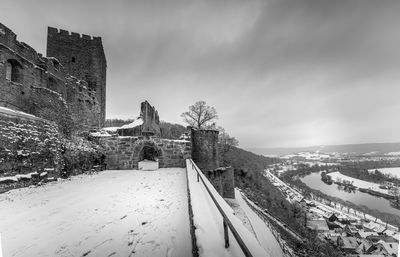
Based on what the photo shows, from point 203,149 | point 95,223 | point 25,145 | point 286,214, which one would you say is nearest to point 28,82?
point 25,145

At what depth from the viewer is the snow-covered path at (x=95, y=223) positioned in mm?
2104

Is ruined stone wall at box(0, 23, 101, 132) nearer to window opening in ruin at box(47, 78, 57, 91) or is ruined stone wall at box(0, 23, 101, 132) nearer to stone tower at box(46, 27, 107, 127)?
window opening in ruin at box(47, 78, 57, 91)

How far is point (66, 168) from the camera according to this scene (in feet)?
21.8

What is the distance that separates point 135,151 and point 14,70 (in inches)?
316

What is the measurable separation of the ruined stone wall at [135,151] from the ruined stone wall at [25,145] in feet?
9.36

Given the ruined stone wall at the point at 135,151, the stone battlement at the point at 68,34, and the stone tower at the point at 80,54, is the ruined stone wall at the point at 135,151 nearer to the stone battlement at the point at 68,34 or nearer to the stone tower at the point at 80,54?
the stone tower at the point at 80,54

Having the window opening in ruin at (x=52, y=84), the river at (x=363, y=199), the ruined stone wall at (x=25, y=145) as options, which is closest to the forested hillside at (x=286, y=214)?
the ruined stone wall at (x=25, y=145)

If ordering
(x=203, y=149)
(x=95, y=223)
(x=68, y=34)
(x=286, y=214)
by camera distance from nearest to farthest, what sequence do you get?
(x=95, y=223) → (x=203, y=149) → (x=68, y=34) → (x=286, y=214)

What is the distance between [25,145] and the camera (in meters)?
5.18

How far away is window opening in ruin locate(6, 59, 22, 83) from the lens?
8.92 m

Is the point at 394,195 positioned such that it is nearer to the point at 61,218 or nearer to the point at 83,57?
the point at 61,218

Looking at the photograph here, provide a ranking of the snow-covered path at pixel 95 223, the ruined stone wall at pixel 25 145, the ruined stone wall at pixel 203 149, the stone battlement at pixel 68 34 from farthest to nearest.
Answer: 1. the stone battlement at pixel 68 34
2. the ruined stone wall at pixel 203 149
3. the ruined stone wall at pixel 25 145
4. the snow-covered path at pixel 95 223

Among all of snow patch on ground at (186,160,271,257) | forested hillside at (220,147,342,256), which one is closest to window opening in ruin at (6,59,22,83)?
snow patch on ground at (186,160,271,257)

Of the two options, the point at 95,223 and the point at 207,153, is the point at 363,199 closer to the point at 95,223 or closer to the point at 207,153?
the point at 207,153
